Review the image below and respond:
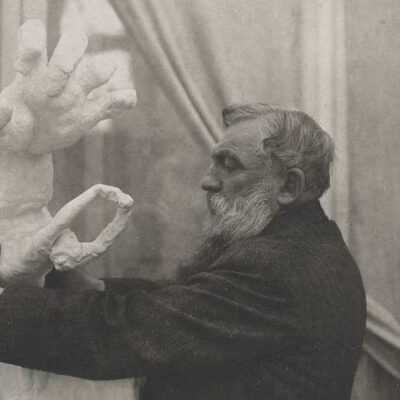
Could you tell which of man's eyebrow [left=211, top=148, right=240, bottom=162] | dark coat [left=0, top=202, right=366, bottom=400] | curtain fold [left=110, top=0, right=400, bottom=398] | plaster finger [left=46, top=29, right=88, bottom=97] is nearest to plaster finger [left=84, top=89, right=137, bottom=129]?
plaster finger [left=46, top=29, right=88, bottom=97]

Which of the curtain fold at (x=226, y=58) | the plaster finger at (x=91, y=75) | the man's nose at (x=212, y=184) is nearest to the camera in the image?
the plaster finger at (x=91, y=75)

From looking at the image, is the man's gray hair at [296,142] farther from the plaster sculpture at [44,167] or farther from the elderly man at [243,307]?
the plaster sculpture at [44,167]

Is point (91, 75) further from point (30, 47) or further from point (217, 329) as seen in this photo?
point (217, 329)

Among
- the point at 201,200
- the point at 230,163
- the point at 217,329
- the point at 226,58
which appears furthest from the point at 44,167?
the point at 226,58

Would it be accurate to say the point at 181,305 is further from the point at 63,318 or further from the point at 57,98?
the point at 57,98

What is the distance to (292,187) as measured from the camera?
1443 mm

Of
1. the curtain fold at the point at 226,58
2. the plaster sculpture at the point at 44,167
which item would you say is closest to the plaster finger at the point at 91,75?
the plaster sculpture at the point at 44,167

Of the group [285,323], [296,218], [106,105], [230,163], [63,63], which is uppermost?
[63,63]

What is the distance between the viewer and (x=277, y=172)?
1442 millimetres

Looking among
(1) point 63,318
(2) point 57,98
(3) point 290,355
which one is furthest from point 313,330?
(2) point 57,98

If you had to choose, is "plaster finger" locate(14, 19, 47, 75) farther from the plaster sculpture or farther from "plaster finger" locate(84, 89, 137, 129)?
"plaster finger" locate(84, 89, 137, 129)

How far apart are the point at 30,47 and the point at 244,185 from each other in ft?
1.75

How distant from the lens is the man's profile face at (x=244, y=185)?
1.43m

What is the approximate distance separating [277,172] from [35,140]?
1.72 ft
